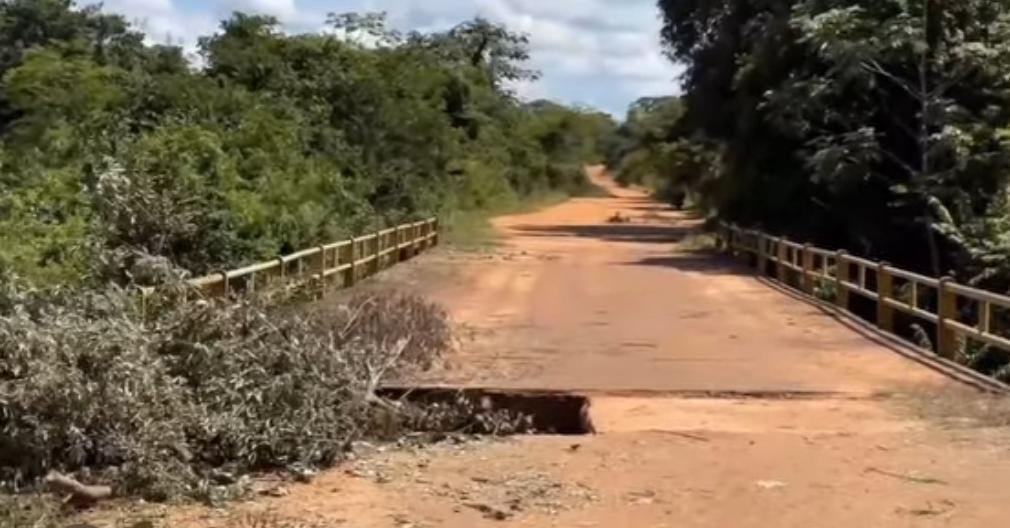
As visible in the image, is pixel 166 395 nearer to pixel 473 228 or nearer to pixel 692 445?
pixel 692 445

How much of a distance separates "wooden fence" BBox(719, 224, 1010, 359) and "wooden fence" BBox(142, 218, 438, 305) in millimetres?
6970

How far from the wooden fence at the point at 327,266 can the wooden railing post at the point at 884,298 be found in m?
7.25

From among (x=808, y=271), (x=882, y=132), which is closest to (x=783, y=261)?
(x=808, y=271)

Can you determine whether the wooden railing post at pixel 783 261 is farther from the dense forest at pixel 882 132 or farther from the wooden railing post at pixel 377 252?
the wooden railing post at pixel 377 252

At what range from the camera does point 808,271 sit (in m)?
24.8

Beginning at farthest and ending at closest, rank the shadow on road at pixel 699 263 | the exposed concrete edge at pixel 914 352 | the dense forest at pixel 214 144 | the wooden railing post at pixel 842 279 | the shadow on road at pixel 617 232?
1. the shadow on road at pixel 617 232
2. the shadow on road at pixel 699 263
3. the wooden railing post at pixel 842 279
4. the dense forest at pixel 214 144
5. the exposed concrete edge at pixel 914 352

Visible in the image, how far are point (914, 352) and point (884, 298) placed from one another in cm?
281

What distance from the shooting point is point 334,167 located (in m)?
31.7

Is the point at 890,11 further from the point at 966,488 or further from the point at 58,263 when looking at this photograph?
the point at 966,488

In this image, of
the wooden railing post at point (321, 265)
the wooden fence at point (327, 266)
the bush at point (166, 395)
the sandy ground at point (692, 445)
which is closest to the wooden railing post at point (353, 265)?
the wooden fence at point (327, 266)

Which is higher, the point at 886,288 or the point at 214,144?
the point at 214,144

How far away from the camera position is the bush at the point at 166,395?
382 inches

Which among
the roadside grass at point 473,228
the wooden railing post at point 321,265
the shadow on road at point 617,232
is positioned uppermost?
the wooden railing post at point 321,265

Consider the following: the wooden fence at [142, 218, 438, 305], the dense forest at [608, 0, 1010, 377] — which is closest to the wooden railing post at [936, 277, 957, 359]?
the dense forest at [608, 0, 1010, 377]
